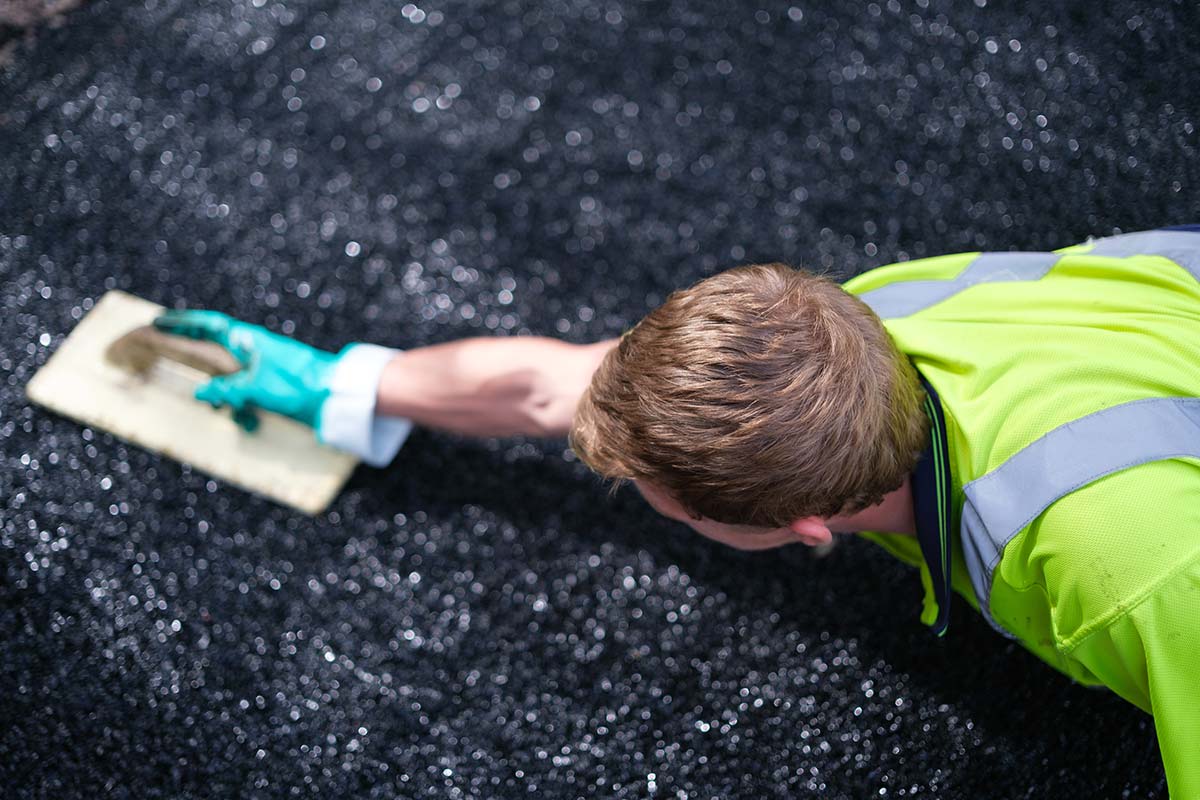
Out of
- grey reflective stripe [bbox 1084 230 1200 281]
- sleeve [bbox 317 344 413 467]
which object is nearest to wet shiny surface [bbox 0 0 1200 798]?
sleeve [bbox 317 344 413 467]

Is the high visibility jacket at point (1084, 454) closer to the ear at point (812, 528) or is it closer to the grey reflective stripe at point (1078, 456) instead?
the grey reflective stripe at point (1078, 456)

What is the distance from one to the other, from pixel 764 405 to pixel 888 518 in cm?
28

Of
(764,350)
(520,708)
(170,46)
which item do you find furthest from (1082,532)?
(170,46)

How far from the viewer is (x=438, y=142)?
1.58 metres

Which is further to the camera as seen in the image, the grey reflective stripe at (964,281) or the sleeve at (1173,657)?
the grey reflective stripe at (964,281)

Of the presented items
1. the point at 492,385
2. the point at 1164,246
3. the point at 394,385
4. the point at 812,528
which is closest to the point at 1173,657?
the point at 812,528

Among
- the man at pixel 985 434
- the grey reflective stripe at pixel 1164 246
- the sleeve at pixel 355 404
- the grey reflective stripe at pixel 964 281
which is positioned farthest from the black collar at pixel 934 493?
the sleeve at pixel 355 404

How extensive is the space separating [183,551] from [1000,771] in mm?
1038

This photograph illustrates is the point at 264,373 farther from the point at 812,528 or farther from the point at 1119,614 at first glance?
the point at 1119,614

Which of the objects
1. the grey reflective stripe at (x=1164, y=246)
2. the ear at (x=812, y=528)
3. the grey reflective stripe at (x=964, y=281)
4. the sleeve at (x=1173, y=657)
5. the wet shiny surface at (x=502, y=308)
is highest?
the grey reflective stripe at (x=1164, y=246)

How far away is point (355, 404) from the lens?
47.3 inches

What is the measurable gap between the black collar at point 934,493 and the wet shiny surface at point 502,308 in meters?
0.30

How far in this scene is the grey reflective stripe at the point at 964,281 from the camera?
3.24ft

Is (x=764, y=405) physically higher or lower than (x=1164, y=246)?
lower
